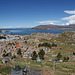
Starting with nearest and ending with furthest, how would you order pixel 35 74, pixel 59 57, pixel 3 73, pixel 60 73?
pixel 35 74 < pixel 3 73 < pixel 60 73 < pixel 59 57

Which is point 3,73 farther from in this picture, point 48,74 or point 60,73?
point 60,73

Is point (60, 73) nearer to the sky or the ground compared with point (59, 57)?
nearer to the sky

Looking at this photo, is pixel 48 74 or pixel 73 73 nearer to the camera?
pixel 48 74

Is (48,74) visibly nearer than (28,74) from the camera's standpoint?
No

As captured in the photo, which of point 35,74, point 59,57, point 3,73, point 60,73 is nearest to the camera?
point 35,74

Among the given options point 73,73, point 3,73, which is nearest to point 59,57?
point 73,73

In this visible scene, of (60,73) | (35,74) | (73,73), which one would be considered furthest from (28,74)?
(73,73)

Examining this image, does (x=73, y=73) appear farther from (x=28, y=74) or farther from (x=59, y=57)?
(x=59, y=57)

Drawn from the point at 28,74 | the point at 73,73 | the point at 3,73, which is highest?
the point at 28,74

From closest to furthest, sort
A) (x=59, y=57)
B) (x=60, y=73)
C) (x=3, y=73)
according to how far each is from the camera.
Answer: (x=3, y=73)
(x=60, y=73)
(x=59, y=57)
